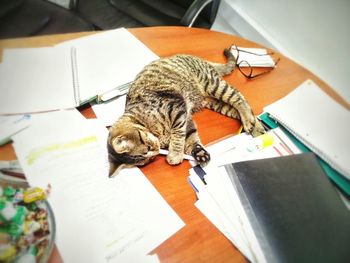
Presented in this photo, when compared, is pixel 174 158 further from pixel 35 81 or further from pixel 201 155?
pixel 35 81

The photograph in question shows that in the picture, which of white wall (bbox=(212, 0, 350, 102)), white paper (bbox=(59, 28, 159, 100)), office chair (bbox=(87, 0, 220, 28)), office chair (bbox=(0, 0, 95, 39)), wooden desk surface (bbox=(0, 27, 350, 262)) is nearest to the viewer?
wooden desk surface (bbox=(0, 27, 350, 262))

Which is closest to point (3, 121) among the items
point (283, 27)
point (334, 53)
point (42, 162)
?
point (42, 162)

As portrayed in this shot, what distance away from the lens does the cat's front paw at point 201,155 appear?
789mm

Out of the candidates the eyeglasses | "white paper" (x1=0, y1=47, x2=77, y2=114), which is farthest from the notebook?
the eyeglasses

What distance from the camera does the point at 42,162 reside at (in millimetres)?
685

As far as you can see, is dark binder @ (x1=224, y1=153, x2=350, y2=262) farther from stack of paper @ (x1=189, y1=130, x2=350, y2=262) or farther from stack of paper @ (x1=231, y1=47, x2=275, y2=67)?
stack of paper @ (x1=231, y1=47, x2=275, y2=67)

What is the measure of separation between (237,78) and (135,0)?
3.43 feet

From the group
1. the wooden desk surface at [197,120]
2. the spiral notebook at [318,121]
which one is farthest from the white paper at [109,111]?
the spiral notebook at [318,121]

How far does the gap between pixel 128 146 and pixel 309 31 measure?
4.90 ft

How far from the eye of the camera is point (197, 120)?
99 centimetres

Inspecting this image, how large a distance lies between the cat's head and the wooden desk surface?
5 cm

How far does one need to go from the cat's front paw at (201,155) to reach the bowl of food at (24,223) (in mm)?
458

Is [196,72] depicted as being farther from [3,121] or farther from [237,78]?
[3,121]

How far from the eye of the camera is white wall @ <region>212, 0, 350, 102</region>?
4.51ft
